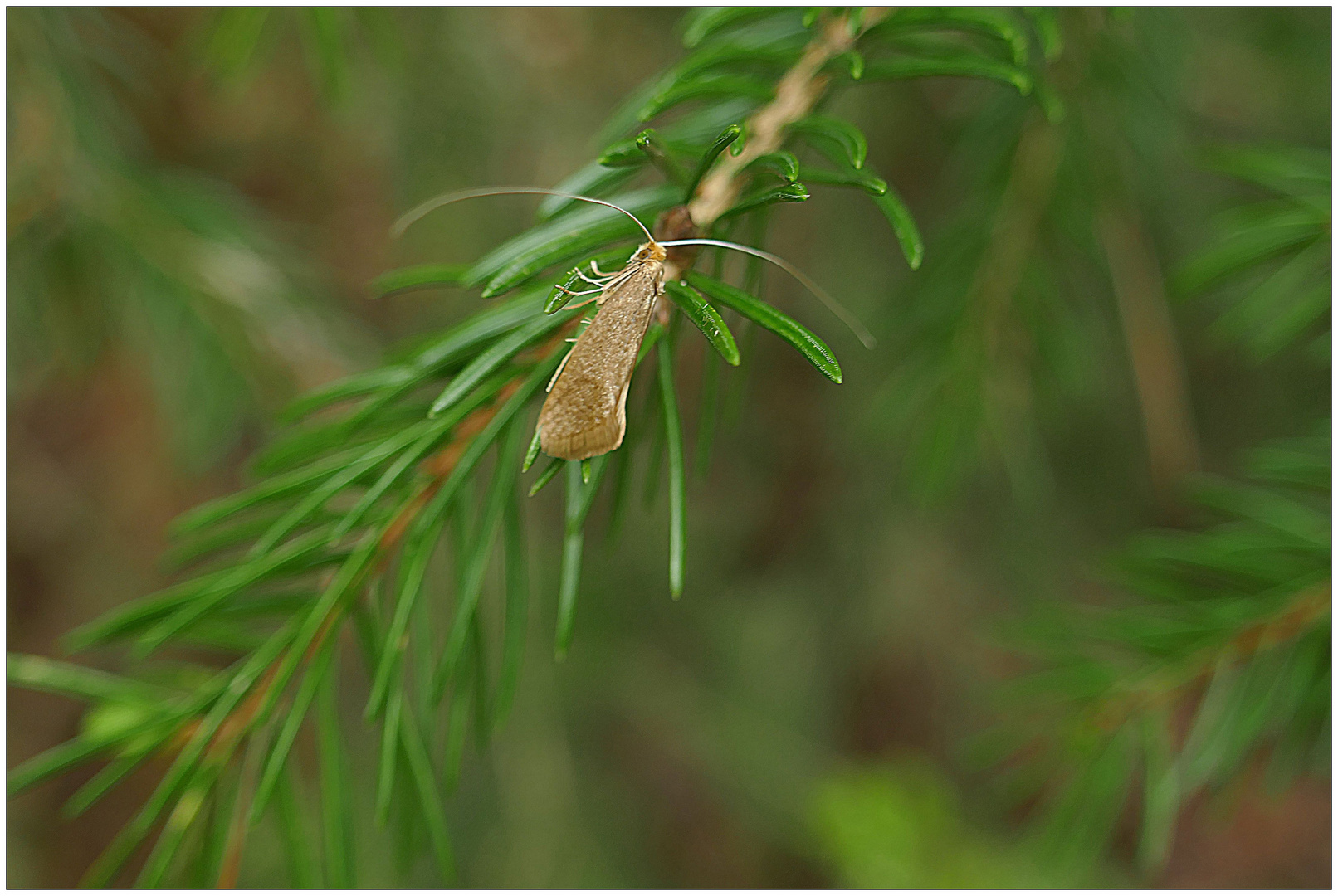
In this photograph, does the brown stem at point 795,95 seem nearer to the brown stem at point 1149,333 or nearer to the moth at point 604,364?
the moth at point 604,364

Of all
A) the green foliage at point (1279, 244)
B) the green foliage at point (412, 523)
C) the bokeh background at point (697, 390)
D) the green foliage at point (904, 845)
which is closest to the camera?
the green foliage at point (412, 523)

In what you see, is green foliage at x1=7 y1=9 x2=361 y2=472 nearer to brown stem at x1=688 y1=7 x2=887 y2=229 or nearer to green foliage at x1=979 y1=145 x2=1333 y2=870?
brown stem at x1=688 y1=7 x2=887 y2=229

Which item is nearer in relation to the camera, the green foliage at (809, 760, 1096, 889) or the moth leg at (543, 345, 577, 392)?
the moth leg at (543, 345, 577, 392)

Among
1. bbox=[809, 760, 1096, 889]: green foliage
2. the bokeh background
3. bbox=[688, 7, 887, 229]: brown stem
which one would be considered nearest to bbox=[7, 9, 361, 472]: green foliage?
the bokeh background

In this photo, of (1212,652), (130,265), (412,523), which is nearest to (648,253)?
(412,523)

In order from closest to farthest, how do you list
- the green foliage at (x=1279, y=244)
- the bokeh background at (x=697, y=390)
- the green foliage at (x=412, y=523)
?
the green foliage at (x=412, y=523), the green foliage at (x=1279, y=244), the bokeh background at (x=697, y=390)

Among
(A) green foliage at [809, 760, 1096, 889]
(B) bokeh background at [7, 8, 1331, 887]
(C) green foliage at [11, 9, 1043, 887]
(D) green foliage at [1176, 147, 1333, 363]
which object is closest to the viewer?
(C) green foliage at [11, 9, 1043, 887]

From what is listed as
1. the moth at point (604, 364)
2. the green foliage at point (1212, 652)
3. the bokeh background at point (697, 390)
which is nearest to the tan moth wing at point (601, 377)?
the moth at point (604, 364)
